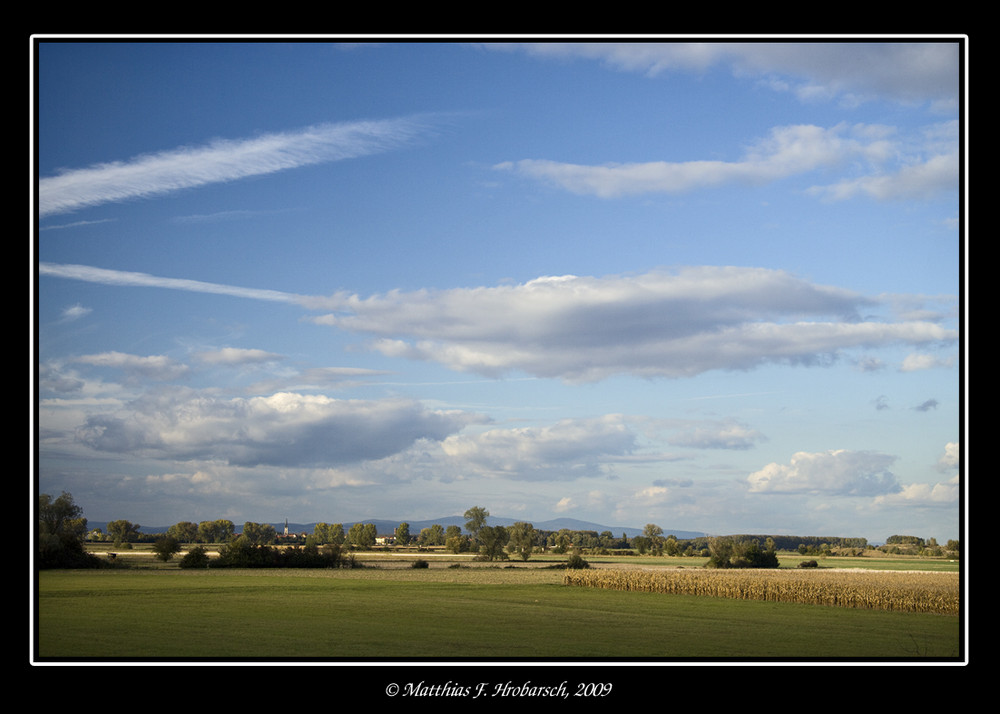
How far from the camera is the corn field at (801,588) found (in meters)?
42.5

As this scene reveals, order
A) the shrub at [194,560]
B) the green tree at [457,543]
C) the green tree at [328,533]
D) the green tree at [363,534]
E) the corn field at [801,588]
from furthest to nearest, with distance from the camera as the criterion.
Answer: the green tree at [363,534] → the green tree at [457,543] → the green tree at [328,533] → the shrub at [194,560] → the corn field at [801,588]

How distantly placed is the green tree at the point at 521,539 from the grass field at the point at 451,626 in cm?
7666

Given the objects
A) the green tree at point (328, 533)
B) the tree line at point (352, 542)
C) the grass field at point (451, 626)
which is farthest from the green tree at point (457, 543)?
the grass field at point (451, 626)

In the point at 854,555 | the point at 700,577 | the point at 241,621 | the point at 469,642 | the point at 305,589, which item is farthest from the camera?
the point at 854,555

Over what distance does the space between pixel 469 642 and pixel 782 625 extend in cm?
1589

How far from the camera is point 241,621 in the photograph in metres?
29.5

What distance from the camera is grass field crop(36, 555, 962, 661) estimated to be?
2208 cm

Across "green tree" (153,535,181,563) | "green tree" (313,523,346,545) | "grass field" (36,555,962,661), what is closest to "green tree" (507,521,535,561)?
"green tree" (313,523,346,545)

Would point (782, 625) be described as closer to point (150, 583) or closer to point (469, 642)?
point (469, 642)

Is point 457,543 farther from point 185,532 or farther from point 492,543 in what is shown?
point 185,532

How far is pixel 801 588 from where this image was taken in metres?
49.5

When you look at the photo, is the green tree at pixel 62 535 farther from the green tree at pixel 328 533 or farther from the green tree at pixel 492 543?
the green tree at pixel 492 543
